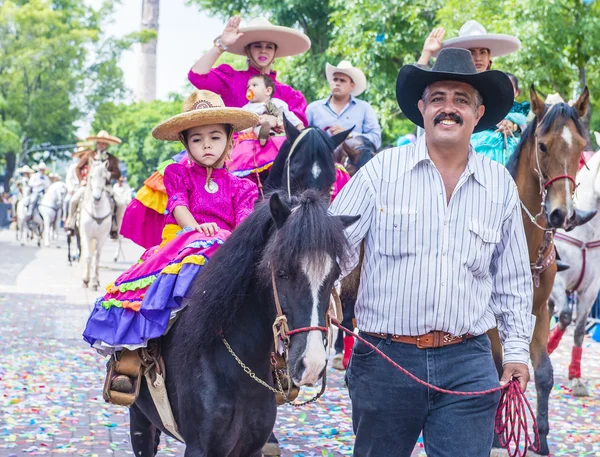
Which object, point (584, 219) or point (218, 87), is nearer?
point (218, 87)

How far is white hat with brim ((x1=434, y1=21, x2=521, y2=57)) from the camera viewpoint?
23.6 ft

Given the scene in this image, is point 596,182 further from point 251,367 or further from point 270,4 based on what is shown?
point 270,4

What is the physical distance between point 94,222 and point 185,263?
13280 mm

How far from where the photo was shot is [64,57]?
135 ft

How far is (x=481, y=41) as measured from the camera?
287 inches

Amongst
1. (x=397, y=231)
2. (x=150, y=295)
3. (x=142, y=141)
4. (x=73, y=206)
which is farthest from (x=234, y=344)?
(x=142, y=141)

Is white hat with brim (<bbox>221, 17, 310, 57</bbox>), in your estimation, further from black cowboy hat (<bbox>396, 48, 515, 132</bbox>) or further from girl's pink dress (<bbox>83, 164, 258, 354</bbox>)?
black cowboy hat (<bbox>396, 48, 515, 132</bbox>)

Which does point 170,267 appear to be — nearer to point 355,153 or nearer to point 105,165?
point 355,153

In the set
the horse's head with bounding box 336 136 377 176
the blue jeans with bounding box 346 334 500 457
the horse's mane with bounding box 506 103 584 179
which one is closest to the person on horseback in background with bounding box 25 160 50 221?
the horse's head with bounding box 336 136 377 176

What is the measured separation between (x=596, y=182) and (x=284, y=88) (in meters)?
4.32

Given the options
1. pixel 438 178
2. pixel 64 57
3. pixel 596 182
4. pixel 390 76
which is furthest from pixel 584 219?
pixel 64 57

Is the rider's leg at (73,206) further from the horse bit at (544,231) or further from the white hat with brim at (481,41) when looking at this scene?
the horse bit at (544,231)

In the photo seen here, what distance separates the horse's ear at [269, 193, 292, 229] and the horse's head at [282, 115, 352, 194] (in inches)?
100

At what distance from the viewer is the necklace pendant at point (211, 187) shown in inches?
209
